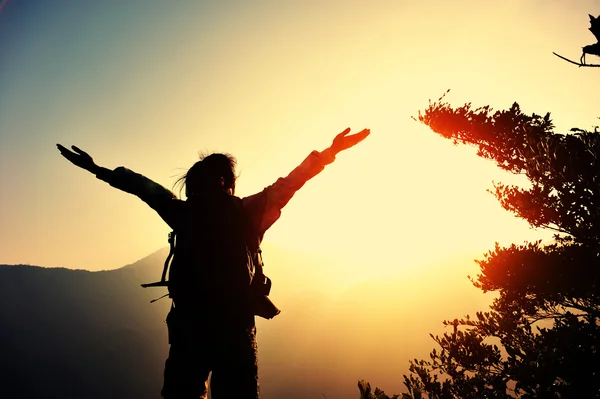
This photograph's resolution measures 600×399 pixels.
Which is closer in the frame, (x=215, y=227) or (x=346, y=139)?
(x=215, y=227)

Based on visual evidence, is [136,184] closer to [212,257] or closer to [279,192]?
[212,257]

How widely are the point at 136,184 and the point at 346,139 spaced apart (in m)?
1.76

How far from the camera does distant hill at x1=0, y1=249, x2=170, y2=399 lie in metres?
84.8

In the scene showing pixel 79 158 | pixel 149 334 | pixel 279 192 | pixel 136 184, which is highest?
pixel 149 334

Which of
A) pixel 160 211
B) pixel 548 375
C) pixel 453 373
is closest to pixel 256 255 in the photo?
pixel 160 211

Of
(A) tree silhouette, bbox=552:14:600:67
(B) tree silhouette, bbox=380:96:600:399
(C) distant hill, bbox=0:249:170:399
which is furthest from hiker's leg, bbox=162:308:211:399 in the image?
(C) distant hill, bbox=0:249:170:399

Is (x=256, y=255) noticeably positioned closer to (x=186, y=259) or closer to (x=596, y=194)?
(x=186, y=259)

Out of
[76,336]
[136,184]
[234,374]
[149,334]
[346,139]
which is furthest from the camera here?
[149,334]

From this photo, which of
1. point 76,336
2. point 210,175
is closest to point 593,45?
point 210,175

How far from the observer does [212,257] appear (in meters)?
2.12

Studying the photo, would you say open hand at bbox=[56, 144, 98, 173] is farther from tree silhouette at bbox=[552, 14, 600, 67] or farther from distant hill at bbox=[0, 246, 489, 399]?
distant hill at bbox=[0, 246, 489, 399]

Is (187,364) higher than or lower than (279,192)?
lower

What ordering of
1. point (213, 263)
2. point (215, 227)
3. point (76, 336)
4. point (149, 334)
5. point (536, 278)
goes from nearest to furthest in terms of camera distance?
point (213, 263) → point (215, 227) → point (536, 278) → point (76, 336) → point (149, 334)

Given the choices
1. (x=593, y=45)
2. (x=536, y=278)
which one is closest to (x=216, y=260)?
(x=593, y=45)
